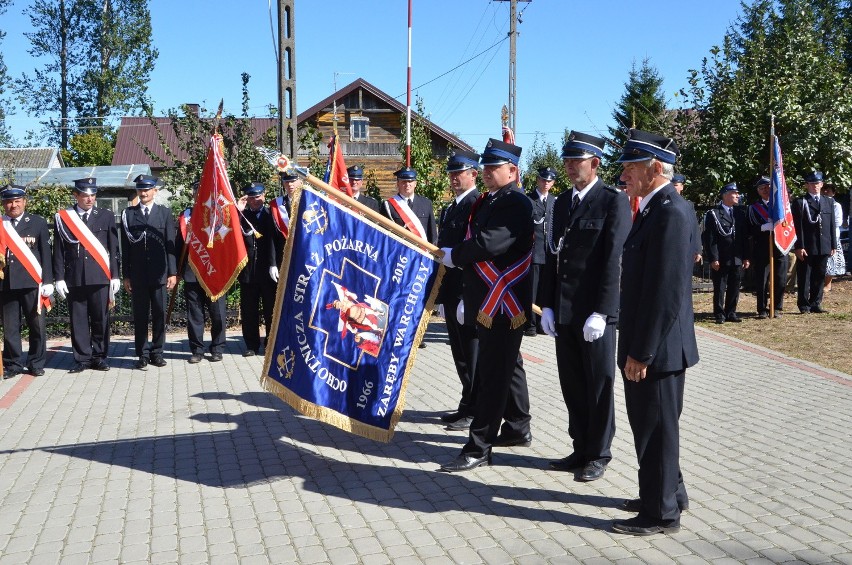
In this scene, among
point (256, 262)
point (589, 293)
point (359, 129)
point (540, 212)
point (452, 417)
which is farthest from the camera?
point (359, 129)

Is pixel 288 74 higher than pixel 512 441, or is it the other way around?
pixel 288 74

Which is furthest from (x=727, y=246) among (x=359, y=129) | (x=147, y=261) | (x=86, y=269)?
(x=359, y=129)

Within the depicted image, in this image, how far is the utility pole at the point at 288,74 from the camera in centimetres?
1209

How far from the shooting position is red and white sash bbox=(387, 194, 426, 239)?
8875mm

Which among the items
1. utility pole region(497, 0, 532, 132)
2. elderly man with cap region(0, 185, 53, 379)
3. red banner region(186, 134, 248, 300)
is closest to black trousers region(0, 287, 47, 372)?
elderly man with cap region(0, 185, 53, 379)

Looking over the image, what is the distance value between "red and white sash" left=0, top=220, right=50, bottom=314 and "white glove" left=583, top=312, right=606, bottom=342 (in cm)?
687

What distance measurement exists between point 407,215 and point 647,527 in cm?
525

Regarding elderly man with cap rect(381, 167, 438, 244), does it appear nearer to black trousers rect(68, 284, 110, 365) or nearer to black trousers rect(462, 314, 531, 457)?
black trousers rect(68, 284, 110, 365)

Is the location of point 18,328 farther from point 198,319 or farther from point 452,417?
point 452,417

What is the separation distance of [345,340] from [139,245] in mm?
4787

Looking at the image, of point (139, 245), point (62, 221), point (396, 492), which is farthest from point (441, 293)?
point (62, 221)

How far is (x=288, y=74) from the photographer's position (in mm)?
12203

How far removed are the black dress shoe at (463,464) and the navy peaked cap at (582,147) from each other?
2.05 meters

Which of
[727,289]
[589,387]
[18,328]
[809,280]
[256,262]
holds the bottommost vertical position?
[18,328]
